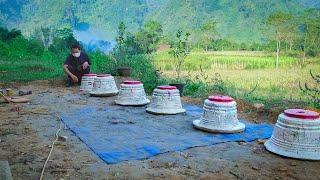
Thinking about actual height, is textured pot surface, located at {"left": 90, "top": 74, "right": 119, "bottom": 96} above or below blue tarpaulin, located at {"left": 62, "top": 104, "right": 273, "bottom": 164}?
above

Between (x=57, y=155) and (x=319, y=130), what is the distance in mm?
2341

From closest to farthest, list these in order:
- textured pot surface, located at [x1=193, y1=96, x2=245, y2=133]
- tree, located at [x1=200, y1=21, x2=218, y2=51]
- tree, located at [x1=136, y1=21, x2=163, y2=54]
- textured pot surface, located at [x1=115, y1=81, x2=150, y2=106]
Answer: textured pot surface, located at [x1=193, y1=96, x2=245, y2=133] → textured pot surface, located at [x1=115, y1=81, x2=150, y2=106] → tree, located at [x1=136, y1=21, x2=163, y2=54] → tree, located at [x1=200, y1=21, x2=218, y2=51]

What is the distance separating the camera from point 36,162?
291cm

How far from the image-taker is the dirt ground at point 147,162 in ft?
8.73

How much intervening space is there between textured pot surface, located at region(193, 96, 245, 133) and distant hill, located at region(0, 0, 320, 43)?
1552 inches

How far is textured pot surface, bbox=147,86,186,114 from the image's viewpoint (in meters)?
4.84

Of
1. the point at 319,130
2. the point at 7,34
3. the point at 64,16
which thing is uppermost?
the point at 64,16

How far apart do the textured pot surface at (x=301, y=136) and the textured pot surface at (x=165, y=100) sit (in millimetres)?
1948

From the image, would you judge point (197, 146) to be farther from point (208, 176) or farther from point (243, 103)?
point (243, 103)

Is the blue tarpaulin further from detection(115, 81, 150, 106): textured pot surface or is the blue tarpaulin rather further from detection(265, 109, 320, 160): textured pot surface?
detection(265, 109, 320, 160): textured pot surface

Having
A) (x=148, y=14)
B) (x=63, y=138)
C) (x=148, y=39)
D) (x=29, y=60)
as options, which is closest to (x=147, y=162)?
(x=63, y=138)

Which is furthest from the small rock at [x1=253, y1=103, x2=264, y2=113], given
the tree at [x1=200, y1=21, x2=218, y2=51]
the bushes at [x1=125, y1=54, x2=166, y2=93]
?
the tree at [x1=200, y1=21, x2=218, y2=51]

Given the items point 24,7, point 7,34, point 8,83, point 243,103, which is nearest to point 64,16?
point 24,7

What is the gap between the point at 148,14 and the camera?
6338 centimetres
